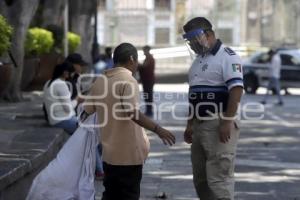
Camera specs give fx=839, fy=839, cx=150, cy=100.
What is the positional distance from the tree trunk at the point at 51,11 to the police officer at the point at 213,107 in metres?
17.8

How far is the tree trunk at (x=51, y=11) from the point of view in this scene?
25.1 metres

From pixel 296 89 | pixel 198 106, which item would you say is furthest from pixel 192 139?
pixel 296 89

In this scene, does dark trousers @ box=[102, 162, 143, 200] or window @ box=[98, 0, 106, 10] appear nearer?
dark trousers @ box=[102, 162, 143, 200]

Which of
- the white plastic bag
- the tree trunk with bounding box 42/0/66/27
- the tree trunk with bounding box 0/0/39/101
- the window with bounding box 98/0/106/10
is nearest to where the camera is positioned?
the white plastic bag

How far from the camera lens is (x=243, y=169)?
39.9 ft

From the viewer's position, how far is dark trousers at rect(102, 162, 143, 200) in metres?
7.11

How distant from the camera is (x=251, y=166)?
490 inches

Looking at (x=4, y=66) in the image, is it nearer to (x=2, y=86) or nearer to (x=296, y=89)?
(x=2, y=86)

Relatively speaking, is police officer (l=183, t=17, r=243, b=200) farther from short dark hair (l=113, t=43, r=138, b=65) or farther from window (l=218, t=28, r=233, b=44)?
window (l=218, t=28, r=233, b=44)

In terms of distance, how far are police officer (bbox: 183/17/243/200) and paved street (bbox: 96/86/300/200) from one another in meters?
2.36

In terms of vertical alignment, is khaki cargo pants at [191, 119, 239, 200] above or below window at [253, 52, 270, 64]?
above

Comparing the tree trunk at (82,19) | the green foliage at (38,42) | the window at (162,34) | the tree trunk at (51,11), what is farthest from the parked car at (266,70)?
the window at (162,34)

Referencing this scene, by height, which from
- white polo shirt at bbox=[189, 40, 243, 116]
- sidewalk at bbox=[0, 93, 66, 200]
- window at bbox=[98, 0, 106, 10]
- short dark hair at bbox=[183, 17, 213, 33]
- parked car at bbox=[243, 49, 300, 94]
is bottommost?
parked car at bbox=[243, 49, 300, 94]

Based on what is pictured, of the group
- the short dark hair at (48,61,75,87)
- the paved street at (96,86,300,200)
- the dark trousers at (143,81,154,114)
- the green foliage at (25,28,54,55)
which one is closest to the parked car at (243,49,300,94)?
the green foliage at (25,28,54,55)
